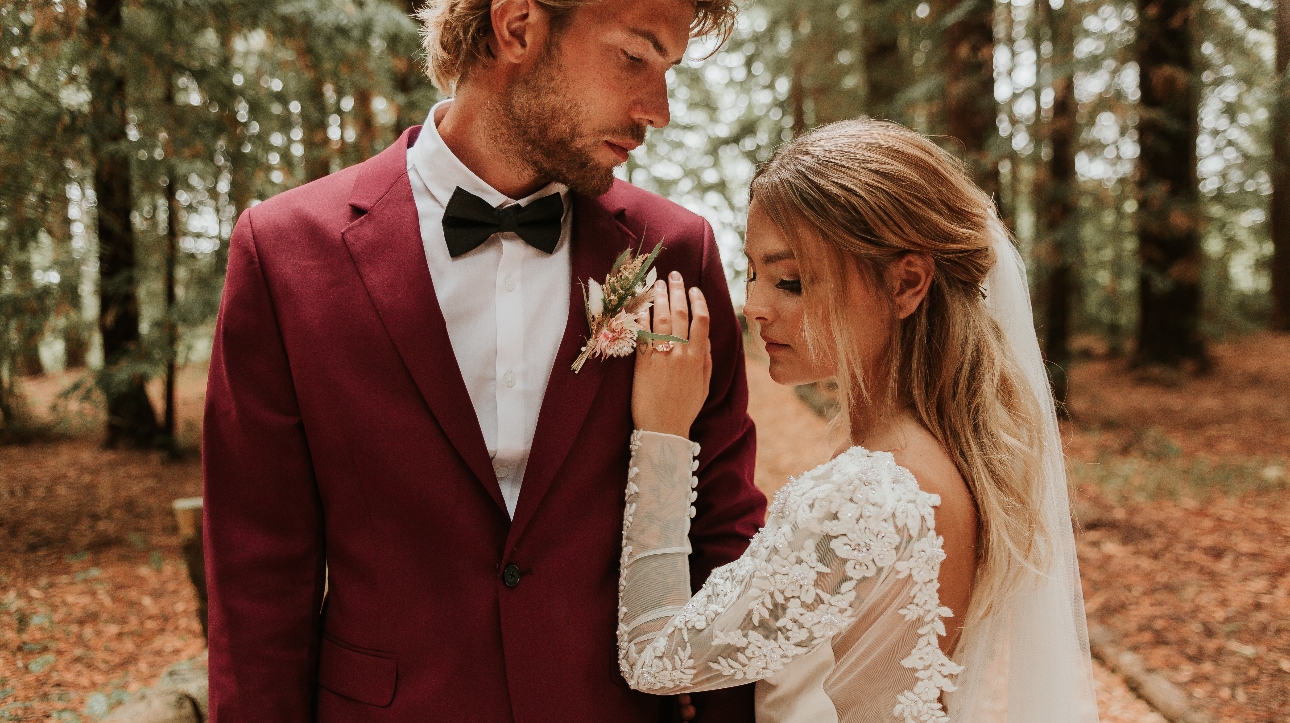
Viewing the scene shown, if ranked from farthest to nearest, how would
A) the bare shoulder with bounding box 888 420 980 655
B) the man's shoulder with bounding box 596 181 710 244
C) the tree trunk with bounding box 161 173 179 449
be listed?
the tree trunk with bounding box 161 173 179 449, the man's shoulder with bounding box 596 181 710 244, the bare shoulder with bounding box 888 420 980 655

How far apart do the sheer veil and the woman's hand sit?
2.45 ft

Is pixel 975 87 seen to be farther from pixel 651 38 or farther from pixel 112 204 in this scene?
pixel 112 204

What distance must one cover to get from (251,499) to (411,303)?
19.7 inches

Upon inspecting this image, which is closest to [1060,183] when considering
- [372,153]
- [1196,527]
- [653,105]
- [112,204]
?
[1196,527]

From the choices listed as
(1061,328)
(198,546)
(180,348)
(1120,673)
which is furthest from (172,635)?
(1061,328)

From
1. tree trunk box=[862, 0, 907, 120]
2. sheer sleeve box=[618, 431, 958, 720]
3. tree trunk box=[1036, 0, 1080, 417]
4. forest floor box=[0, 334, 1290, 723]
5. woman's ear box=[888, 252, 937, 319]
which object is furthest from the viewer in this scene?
tree trunk box=[862, 0, 907, 120]

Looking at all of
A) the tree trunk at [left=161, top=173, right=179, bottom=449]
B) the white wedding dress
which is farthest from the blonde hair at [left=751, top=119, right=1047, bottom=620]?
the tree trunk at [left=161, top=173, right=179, bottom=449]

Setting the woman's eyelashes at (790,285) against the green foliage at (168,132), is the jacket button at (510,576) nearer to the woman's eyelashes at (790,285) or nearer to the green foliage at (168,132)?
the woman's eyelashes at (790,285)

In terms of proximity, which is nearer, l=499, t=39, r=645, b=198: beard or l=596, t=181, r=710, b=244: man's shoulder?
l=499, t=39, r=645, b=198: beard

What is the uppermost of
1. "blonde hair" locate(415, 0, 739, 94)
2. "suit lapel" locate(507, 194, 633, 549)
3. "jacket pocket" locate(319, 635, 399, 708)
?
"blonde hair" locate(415, 0, 739, 94)

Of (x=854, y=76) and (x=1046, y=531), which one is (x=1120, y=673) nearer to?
(x=1046, y=531)

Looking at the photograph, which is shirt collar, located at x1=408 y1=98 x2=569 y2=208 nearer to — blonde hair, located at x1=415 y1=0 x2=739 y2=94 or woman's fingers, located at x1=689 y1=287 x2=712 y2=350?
blonde hair, located at x1=415 y1=0 x2=739 y2=94

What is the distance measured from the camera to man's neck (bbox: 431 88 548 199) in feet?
6.42

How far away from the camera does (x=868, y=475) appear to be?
1753mm
